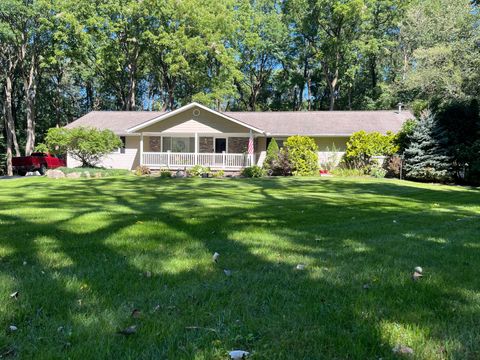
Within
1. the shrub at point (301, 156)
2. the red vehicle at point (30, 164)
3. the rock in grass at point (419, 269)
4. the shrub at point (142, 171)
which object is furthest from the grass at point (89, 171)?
the rock in grass at point (419, 269)

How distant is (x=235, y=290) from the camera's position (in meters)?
3.36

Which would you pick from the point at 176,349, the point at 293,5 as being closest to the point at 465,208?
the point at 176,349

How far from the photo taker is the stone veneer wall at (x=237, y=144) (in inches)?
1065

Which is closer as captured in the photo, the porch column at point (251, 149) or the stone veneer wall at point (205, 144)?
the porch column at point (251, 149)

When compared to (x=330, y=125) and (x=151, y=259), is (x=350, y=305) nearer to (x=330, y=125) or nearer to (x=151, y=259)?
(x=151, y=259)

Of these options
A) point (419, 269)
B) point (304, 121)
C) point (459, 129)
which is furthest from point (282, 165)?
point (419, 269)

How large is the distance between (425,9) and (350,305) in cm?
4127

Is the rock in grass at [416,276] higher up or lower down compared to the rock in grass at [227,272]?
higher up

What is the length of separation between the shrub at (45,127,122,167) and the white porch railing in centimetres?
264

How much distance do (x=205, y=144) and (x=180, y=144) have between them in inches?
68.3

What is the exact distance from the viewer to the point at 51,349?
2352 millimetres

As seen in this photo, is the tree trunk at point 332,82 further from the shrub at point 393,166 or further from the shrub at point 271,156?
the shrub at point 393,166

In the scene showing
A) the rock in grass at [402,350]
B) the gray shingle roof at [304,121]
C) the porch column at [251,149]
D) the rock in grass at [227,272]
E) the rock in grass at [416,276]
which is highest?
the gray shingle roof at [304,121]

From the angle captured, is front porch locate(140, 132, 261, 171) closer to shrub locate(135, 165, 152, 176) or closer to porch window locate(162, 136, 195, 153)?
porch window locate(162, 136, 195, 153)
